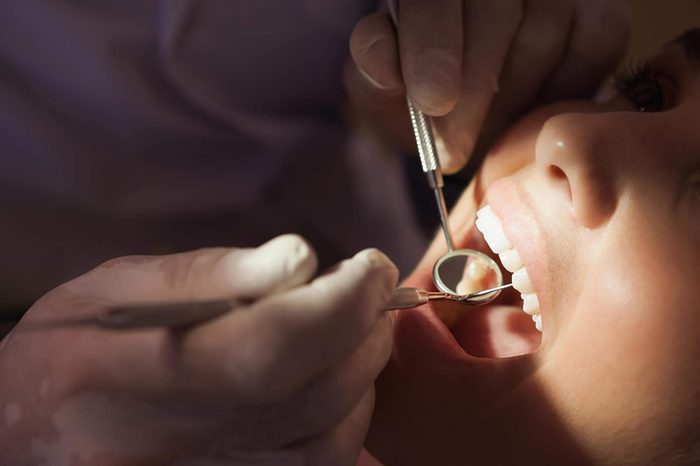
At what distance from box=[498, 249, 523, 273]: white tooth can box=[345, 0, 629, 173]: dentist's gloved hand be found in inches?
9.5

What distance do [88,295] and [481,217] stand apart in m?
0.51

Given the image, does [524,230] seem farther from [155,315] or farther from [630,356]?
[155,315]

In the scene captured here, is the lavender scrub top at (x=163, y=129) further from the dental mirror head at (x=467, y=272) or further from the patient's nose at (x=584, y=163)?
the patient's nose at (x=584, y=163)

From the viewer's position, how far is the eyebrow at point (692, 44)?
34.9 inches

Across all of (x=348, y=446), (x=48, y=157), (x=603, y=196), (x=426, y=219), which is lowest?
(x=426, y=219)

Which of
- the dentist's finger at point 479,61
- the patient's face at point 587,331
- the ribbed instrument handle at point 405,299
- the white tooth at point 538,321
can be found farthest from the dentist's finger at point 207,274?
the dentist's finger at point 479,61

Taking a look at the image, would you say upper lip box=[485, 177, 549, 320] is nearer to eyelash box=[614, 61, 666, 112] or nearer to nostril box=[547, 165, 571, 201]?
nostril box=[547, 165, 571, 201]

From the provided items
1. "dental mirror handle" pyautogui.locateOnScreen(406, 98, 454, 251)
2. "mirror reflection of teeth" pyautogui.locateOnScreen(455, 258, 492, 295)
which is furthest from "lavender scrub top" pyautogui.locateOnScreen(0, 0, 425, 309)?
"mirror reflection of teeth" pyautogui.locateOnScreen(455, 258, 492, 295)

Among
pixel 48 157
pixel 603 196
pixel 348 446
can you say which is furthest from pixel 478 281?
pixel 48 157

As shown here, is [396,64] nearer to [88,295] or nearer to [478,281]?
[478,281]

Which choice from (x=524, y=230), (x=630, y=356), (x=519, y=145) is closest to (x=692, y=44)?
(x=519, y=145)

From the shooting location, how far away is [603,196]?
73 cm

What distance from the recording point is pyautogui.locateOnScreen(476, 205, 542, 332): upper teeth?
847mm

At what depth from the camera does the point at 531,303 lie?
34.1 inches
